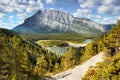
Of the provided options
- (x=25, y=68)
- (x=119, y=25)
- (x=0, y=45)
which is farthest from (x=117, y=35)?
(x=0, y=45)

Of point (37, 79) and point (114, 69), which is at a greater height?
point (114, 69)

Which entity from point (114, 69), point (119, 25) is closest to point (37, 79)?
point (119, 25)

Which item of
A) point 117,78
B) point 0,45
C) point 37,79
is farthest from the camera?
point 37,79

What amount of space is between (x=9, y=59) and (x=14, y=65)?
8.22 ft

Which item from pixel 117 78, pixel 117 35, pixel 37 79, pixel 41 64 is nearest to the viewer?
pixel 117 78

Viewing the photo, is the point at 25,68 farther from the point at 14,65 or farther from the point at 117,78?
the point at 117,78

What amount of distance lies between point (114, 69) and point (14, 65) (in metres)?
39.3

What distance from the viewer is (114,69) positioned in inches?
923

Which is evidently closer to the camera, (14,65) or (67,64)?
(14,65)

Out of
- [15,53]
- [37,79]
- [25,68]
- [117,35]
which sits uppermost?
[117,35]

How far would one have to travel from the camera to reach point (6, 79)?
5291cm

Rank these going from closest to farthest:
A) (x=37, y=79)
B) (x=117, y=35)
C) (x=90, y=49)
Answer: (x=117, y=35)
(x=37, y=79)
(x=90, y=49)

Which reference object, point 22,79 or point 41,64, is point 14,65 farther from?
point 41,64

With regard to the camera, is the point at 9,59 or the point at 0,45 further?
the point at 9,59
